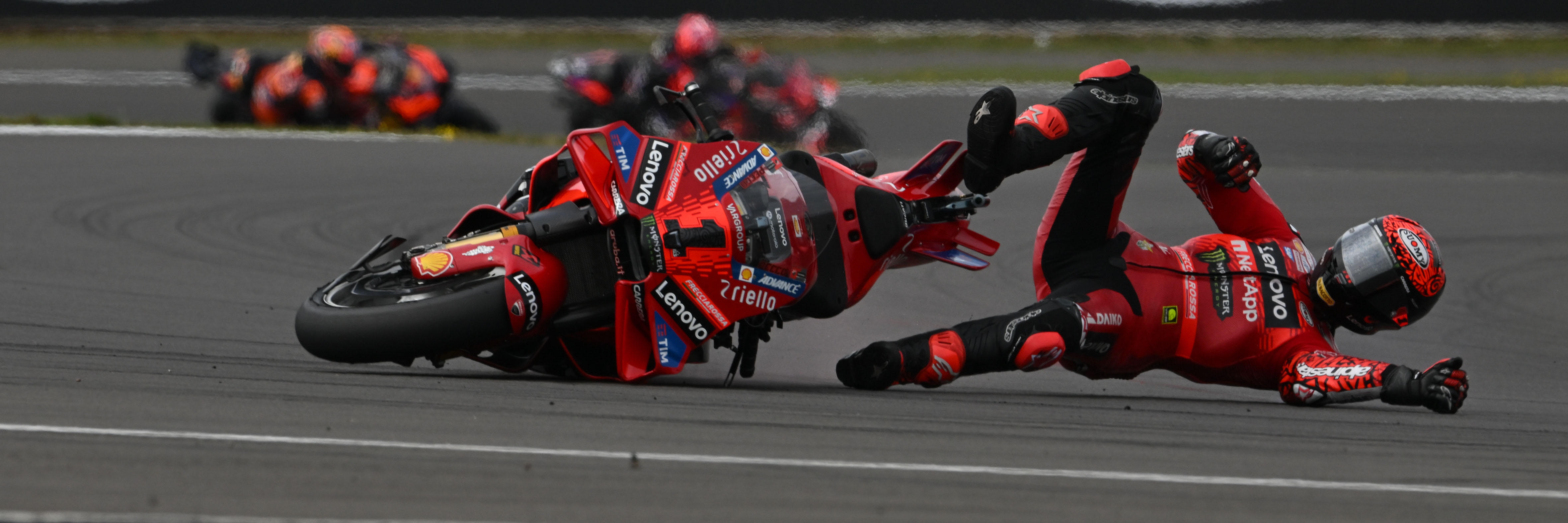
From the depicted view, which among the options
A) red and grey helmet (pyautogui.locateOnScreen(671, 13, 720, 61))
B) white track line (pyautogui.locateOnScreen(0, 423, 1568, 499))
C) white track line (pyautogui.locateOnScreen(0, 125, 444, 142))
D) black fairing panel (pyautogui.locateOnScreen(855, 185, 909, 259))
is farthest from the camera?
red and grey helmet (pyautogui.locateOnScreen(671, 13, 720, 61))

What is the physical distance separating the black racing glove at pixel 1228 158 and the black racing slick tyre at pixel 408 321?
2.36 metres

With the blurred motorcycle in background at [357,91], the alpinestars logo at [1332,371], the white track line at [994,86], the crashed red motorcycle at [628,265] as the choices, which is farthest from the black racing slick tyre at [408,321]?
the white track line at [994,86]

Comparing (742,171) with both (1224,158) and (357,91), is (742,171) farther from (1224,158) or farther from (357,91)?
(357,91)

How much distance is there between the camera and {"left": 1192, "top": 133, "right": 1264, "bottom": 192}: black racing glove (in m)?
4.91

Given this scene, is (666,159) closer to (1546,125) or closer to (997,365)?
(997,365)

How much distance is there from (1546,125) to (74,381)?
10.5 meters

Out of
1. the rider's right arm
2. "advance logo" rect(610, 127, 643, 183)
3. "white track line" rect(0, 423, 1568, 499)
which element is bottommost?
"white track line" rect(0, 423, 1568, 499)

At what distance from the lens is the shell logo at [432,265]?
415 cm

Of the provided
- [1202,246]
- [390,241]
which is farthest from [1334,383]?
[390,241]

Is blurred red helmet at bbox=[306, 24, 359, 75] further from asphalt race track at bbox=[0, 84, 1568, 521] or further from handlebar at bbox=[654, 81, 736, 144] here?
handlebar at bbox=[654, 81, 736, 144]

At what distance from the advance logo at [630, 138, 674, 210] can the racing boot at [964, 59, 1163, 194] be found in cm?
88

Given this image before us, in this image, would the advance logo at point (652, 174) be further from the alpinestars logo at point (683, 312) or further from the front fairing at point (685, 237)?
the alpinestars logo at point (683, 312)

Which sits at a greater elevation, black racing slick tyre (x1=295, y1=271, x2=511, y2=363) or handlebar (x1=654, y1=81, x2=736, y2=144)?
handlebar (x1=654, y1=81, x2=736, y2=144)

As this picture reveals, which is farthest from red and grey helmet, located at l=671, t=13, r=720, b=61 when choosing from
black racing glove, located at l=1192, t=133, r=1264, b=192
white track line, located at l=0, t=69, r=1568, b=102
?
black racing glove, located at l=1192, t=133, r=1264, b=192
